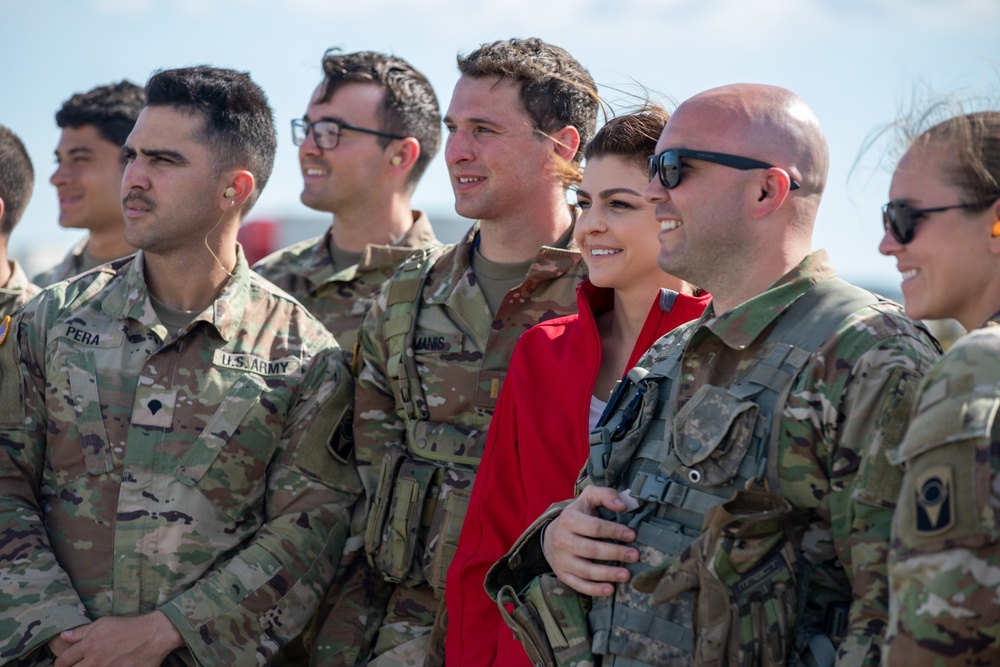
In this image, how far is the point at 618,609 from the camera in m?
2.89

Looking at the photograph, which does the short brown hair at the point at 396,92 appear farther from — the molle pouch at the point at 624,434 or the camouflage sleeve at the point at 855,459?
the camouflage sleeve at the point at 855,459

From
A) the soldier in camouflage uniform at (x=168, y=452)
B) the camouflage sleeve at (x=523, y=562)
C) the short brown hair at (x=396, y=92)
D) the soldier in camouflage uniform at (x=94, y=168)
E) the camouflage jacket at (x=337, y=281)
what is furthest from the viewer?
the soldier in camouflage uniform at (x=94, y=168)

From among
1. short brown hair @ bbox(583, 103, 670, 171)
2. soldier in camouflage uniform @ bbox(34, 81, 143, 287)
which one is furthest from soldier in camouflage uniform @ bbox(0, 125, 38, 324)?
short brown hair @ bbox(583, 103, 670, 171)

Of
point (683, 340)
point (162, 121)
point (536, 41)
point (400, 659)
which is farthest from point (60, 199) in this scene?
point (683, 340)

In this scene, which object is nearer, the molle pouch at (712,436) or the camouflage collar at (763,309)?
the molle pouch at (712,436)

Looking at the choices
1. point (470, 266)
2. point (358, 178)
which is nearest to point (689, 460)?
point (470, 266)

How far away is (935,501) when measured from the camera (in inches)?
88.0

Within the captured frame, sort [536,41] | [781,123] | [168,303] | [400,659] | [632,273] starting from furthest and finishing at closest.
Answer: [536,41]
[168,303]
[400,659]
[632,273]
[781,123]

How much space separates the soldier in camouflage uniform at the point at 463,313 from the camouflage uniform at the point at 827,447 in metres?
1.43

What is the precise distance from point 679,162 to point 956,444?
1.21 m

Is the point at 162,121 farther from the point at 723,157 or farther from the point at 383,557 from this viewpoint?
the point at 723,157

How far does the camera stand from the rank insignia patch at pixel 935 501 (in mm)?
2211

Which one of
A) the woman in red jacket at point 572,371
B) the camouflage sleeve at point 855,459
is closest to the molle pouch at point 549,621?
the woman in red jacket at point 572,371

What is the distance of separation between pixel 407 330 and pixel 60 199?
379cm
